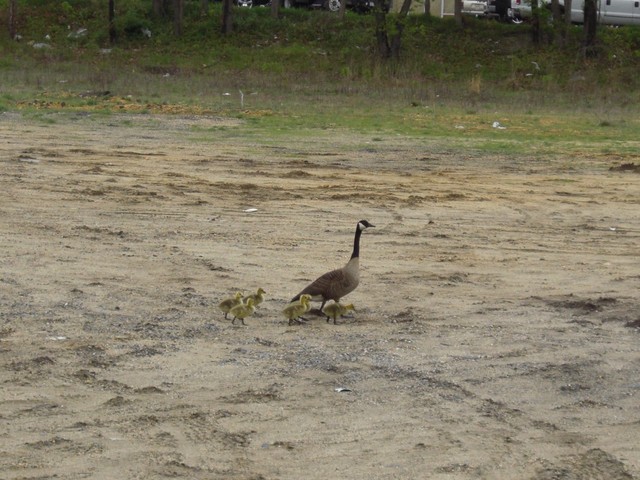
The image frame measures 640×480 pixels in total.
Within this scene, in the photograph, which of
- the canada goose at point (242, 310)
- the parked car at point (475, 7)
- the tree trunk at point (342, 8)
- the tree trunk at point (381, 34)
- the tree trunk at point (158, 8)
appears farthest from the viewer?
the parked car at point (475, 7)

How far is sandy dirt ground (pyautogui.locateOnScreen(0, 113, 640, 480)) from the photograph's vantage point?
7438mm

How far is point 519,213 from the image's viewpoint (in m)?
17.2

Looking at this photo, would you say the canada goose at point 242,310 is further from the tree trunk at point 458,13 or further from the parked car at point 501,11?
the parked car at point 501,11

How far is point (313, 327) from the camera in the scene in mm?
10508

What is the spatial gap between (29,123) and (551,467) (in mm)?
20597

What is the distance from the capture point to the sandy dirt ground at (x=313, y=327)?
7438 mm

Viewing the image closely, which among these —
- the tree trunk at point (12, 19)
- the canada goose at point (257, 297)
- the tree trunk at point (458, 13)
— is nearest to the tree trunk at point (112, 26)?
the tree trunk at point (12, 19)

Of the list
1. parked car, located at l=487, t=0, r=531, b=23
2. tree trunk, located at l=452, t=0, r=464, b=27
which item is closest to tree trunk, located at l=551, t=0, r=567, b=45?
tree trunk, located at l=452, t=0, r=464, b=27

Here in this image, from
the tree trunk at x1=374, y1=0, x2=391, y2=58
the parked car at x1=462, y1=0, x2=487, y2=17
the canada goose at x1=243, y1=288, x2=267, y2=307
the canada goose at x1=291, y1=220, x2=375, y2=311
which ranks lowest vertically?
the canada goose at x1=243, y1=288, x2=267, y2=307

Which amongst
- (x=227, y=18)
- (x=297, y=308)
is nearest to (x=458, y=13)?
(x=227, y=18)

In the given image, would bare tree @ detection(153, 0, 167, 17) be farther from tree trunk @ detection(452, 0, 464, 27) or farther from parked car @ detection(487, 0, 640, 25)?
parked car @ detection(487, 0, 640, 25)

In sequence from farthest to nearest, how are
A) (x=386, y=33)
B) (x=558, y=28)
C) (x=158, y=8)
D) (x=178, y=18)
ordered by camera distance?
(x=158, y=8)
(x=178, y=18)
(x=558, y=28)
(x=386, y=33)

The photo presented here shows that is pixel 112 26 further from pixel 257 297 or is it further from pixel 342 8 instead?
pixel 257 297

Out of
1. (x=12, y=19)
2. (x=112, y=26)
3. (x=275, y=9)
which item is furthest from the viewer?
(x=275, y=9)
